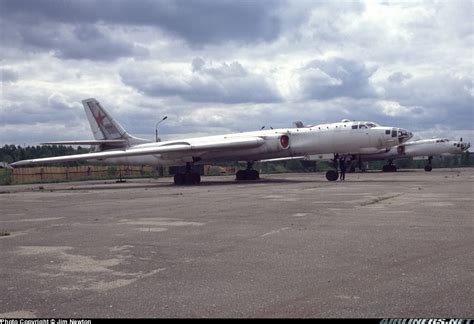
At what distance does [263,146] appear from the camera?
98.0 feet

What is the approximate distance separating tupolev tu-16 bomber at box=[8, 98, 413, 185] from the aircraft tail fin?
84.5 inches

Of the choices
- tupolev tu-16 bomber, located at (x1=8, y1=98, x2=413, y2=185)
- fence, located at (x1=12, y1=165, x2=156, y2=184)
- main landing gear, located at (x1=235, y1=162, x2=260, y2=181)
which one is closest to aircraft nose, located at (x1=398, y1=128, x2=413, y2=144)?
tupolev tu-16 bomber, located at (x1=8, y1=98, x2=413, y2=185)

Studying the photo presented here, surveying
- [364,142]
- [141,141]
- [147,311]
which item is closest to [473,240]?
[147,311]

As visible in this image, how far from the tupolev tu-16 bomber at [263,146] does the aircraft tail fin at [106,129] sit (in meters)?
2.15

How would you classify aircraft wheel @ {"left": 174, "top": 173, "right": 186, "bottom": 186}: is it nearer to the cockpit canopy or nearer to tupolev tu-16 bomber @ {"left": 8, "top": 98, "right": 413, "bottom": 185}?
tupolev tu-16 bomber @ {"left": 8, "top": 98, "right": 413, "bottom": 185}

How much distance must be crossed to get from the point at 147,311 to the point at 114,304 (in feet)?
1.42

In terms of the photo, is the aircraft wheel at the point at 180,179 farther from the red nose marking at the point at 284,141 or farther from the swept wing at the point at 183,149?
the red nose marking at the point at 284,141

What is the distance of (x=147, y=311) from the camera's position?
15.5 ft

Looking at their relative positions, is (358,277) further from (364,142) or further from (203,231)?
(364,142)

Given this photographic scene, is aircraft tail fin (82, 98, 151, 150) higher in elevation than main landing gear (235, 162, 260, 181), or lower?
higher

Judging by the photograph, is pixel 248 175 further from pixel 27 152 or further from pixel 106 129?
pixel 27 152

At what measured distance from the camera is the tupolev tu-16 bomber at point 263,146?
28.0m

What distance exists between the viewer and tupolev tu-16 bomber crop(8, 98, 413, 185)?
2795 cm

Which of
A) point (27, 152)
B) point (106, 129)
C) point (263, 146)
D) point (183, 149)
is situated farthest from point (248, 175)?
point (27, 152)
